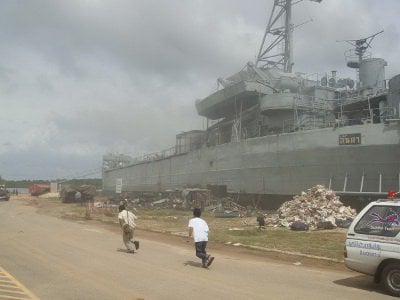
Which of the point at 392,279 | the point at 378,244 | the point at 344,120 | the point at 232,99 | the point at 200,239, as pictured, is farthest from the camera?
the point at 232,99

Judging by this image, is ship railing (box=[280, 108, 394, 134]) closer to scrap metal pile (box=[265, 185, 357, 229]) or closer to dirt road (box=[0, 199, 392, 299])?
scrap metal pile (box=[265, 185, 357, 229])

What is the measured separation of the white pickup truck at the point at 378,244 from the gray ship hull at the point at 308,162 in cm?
1728

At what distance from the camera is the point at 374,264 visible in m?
8.52

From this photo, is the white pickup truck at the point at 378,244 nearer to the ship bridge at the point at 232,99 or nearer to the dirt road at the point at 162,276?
the dirt road at the point at 162,276

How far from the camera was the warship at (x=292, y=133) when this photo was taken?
86.4 ft

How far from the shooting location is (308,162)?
29.6m

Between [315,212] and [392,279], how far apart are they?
15.1 metres

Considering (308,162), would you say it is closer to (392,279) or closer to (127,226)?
(127,226)

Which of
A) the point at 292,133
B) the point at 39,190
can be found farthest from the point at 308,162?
the point at 39,190

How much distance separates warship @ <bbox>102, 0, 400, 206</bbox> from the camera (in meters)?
26.3

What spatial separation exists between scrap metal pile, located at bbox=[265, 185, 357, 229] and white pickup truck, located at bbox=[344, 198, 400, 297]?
483 inches

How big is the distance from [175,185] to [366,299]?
41741 mm

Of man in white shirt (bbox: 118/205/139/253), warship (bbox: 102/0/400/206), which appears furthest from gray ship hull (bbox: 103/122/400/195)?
man in white shirt (bbox: 118/205/139/253)

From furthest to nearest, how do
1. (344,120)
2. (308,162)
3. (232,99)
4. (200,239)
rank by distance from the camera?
1. (232,99)
2. (308,162)
3. (344,120)
4. (200,239)
